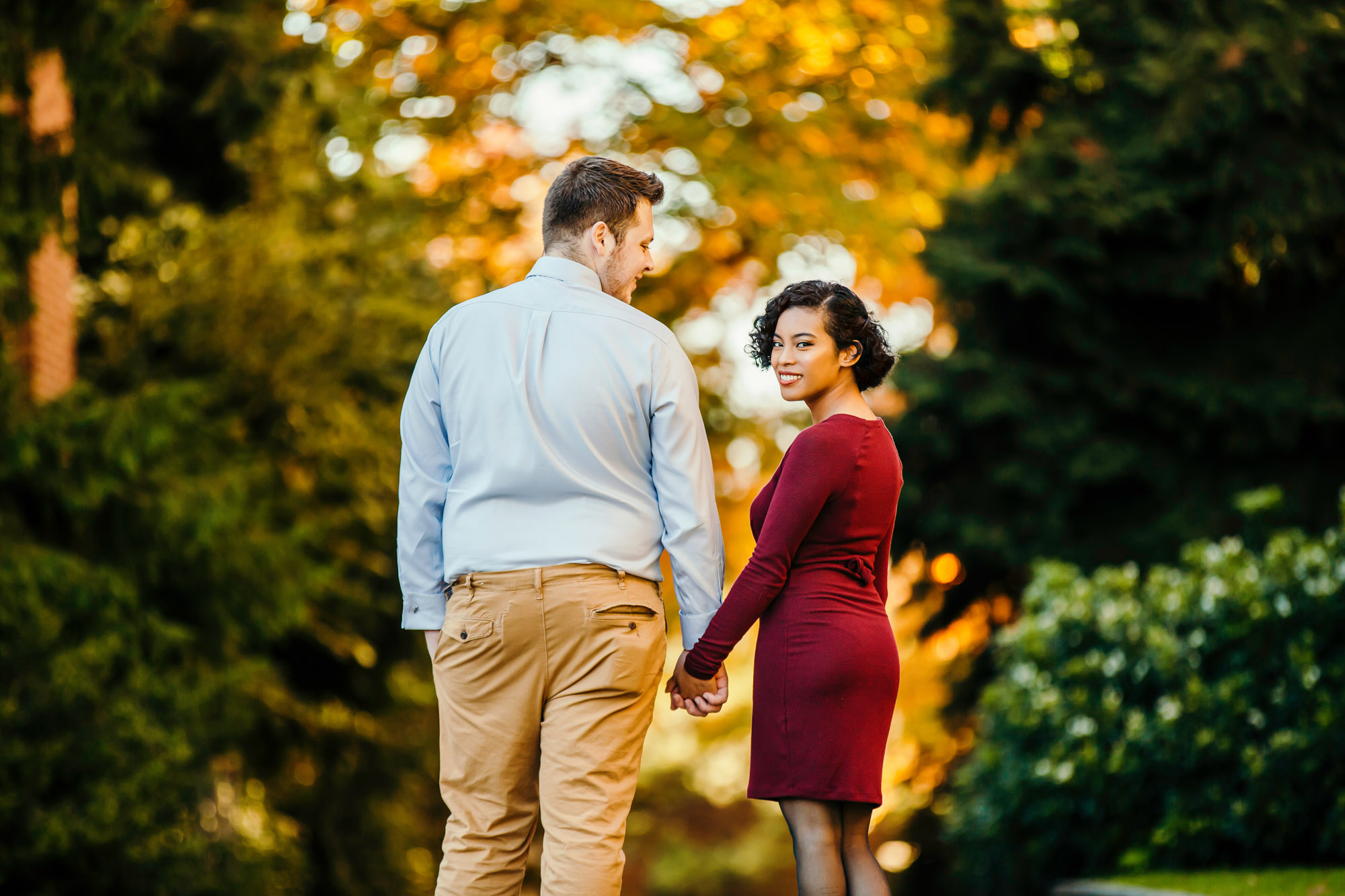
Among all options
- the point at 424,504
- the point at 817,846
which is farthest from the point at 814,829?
the point at 424,504

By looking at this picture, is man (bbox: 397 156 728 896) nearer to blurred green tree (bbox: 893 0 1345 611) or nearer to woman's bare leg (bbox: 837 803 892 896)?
woman's bare leg (bbox: 837 803 892 896)

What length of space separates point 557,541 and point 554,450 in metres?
0.22

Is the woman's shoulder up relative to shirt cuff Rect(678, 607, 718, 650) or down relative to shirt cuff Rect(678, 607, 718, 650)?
up

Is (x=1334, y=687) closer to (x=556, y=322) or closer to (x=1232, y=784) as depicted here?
(x=1232, y=784)

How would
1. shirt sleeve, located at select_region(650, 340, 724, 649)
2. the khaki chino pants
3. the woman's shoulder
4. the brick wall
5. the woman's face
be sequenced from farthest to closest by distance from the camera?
the brick wall < the woman's face < the woman's shoulder < shirt sleeve, located at select_region(650, 340, 724, 649) < the khaki chino pants

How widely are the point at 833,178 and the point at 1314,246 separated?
4.81 meters

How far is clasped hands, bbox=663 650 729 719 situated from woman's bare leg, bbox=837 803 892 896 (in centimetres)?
41

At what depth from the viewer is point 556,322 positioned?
3.25 metres

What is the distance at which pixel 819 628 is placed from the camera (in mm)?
3307

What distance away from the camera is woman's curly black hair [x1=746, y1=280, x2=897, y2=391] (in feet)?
11.5

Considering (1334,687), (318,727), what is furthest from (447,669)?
(318,727)

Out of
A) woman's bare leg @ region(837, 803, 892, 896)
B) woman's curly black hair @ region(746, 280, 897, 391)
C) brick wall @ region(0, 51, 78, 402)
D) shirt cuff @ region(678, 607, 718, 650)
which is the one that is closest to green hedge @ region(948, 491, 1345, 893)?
woman's bare leg @ region(837, 803, 892, 896)

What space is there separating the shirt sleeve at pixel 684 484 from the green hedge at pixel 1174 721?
11.6 feet

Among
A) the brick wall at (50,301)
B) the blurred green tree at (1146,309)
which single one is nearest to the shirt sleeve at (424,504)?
the brick wall at (50,301)
